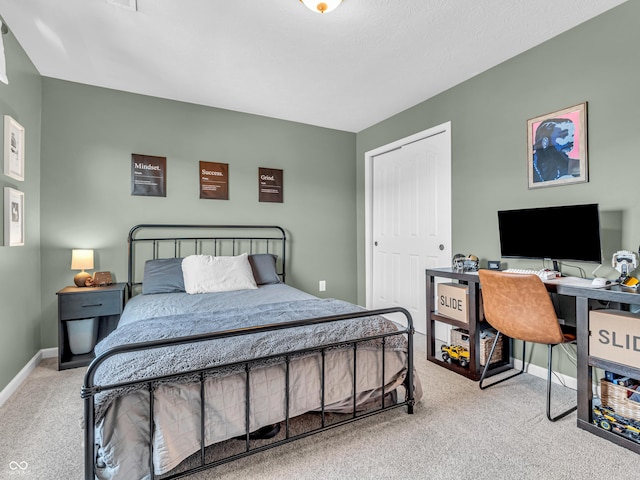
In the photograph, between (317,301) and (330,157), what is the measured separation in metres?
2.47

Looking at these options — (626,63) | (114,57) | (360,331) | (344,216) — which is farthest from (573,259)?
(114,57)

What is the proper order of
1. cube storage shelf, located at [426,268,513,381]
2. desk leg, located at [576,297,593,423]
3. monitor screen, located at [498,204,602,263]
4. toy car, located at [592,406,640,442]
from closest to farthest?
toy car, located at [592,406,640,442], desk leg, located at [576,297,593,423], monitor screen, located at [498,204,602,263], cube storage shelf, located at [426,268,513,381]

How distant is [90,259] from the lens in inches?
116

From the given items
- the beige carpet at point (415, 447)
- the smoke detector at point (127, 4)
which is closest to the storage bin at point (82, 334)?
the beige carpet at point (415, 447)

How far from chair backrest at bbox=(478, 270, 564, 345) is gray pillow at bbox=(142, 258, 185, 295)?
2.48 metres

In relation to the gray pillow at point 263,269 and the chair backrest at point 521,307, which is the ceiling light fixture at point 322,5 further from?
the gray pillow at point 263,269

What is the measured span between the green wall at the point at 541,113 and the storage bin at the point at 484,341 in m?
0.64

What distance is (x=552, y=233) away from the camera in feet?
7.52

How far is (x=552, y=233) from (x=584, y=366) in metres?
0.86

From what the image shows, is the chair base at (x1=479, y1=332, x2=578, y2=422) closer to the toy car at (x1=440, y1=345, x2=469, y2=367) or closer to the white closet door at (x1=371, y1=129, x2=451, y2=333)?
the toy car at (x1=440, y1=345, x2=469, y2=367)

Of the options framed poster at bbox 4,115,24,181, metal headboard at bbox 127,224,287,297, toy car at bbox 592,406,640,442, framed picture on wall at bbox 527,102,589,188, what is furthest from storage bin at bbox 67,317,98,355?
framed picture on wall at bbox 527,102,589,188

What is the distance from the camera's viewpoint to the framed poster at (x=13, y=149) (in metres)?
2.21

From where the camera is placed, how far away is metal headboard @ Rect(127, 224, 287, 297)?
129 inches

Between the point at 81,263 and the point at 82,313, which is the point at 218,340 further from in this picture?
the point at 81,263
